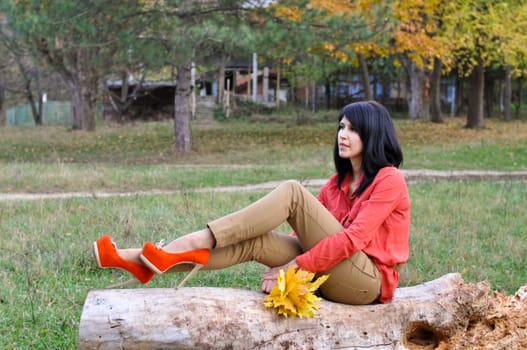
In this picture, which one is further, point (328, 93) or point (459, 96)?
point (328, 93)

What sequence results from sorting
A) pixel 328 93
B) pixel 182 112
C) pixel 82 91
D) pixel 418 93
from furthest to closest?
pixel 328 93
pixel 418 93
pixel 82 91
pixel 182 112

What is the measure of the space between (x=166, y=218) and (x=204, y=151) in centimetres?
1119

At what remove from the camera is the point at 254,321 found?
Result: 394 cm

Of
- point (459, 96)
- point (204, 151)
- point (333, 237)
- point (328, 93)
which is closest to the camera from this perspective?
point (333, 237)

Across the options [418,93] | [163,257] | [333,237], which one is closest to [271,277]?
[333,237]

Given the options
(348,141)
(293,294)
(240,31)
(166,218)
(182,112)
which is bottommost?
(166,218)

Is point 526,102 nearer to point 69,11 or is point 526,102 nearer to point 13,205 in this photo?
point 69,11

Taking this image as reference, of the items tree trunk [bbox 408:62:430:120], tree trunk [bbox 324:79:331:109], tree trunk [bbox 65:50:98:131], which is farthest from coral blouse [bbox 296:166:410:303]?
tree trunk [bbox 324:79:331:109]

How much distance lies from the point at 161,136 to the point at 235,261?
19.9m

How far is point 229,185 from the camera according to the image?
1256 cm

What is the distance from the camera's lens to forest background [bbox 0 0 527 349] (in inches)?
254

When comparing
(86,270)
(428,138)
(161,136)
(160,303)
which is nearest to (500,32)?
(428,138)

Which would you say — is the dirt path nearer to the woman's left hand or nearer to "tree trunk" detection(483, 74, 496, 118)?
the woman's left hand

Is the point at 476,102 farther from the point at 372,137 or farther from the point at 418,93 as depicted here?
the point at 372,137
